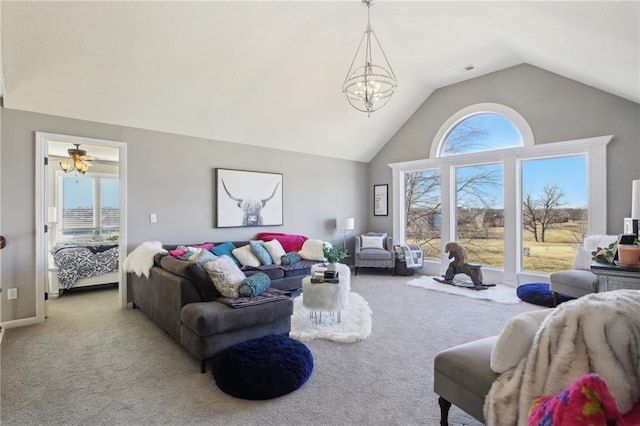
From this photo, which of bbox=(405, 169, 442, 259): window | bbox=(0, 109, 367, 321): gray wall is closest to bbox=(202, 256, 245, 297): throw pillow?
bbox=(0, 109, 367, 321): gray wall

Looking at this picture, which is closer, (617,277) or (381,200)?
(617,277)

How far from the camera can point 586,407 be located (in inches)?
36.1

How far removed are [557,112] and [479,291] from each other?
3.06m

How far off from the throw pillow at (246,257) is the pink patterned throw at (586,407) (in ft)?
13.2

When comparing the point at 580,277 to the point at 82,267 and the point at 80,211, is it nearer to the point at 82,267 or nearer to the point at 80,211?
the point at 82,267

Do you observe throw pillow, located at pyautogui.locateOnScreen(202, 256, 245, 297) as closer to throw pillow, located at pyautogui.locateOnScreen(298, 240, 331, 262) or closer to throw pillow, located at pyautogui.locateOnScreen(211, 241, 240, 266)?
throw pillow, located at pyautogui.locateOnScreen(211, 241, 240, 266)

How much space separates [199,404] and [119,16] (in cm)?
354

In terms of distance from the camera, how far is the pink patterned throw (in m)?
0.89

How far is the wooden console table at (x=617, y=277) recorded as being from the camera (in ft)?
7.77

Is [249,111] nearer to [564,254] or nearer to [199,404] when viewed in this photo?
[199,404]

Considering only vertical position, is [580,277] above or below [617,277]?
below

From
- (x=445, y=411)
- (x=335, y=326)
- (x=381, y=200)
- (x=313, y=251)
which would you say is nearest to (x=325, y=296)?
(x=335, y=326)

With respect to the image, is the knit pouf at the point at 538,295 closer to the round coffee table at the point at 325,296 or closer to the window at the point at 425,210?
the window at the point at 425,210

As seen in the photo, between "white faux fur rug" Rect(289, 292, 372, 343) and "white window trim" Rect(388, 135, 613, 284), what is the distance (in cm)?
294
